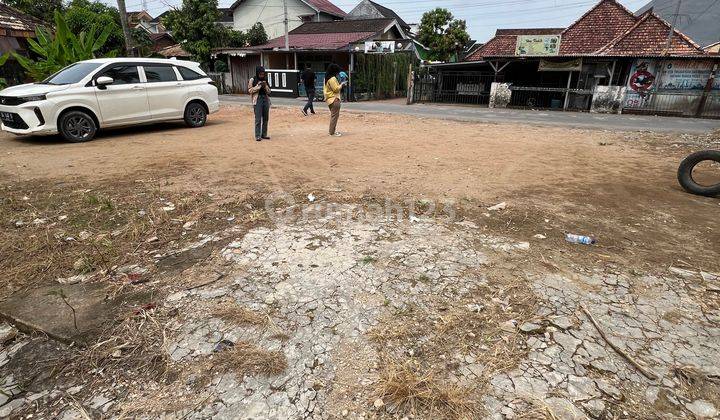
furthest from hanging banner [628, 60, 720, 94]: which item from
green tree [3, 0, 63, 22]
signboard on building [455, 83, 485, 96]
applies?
green tree [3, 0, 63, 22]

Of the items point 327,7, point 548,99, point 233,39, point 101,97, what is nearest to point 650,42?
point 548,99

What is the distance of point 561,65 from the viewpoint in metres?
19.2

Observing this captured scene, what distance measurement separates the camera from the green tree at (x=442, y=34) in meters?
32.8

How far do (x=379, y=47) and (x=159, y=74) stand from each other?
14.7 m

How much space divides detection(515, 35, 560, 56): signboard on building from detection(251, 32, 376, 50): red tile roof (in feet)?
29.5

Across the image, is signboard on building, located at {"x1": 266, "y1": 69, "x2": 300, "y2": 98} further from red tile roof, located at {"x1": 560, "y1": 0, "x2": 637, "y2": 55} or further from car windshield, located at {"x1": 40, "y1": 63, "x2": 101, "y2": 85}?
car windshield, located at {"x1": 40, "y1": 63, "x2": 101, "y2": 85}

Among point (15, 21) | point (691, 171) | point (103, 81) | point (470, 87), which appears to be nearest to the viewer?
point (691, 171)

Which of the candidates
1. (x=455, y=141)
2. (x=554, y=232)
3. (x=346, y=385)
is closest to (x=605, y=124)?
(x=455, y=141)

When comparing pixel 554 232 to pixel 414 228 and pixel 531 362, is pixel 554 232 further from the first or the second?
pixel 531 362

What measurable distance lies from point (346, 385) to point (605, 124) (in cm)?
1456

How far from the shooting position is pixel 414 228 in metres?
4.27

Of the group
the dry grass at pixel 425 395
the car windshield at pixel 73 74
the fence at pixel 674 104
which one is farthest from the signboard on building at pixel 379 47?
the dry grass at pixel 425 395

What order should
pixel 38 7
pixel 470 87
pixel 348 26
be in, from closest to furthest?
pixel 470 87 → pixel 38 7 → pixel 348 26

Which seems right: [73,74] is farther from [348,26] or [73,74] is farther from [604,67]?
[348,26]
